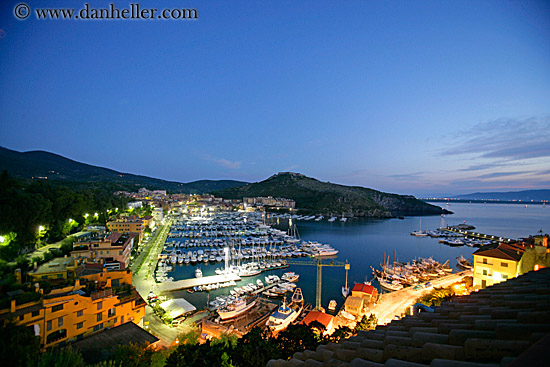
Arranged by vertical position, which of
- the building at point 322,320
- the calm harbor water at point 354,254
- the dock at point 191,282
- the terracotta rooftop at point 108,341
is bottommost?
the calm harbor water at point 354,254

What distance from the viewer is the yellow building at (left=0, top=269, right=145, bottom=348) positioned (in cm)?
685

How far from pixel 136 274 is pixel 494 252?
1860 centimetres

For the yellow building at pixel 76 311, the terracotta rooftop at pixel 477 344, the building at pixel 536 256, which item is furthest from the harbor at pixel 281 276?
the terracotta rooftop at pixel 477 344

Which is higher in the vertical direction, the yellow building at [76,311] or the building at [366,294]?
the yellow building at [76,311]

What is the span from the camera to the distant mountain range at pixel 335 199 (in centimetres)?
6341

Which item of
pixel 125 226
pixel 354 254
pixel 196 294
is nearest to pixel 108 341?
pixel 196 294

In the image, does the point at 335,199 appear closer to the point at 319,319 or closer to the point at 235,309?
the point at 235,309

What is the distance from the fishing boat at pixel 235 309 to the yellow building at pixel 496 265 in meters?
10.1

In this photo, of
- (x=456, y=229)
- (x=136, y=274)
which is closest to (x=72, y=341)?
(x=136, y=274)

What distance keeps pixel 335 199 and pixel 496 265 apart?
6060cm

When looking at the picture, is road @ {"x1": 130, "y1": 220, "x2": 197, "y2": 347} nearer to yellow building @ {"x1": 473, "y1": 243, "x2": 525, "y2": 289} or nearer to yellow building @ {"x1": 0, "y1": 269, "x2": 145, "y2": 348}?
yellow building @ {"x1": 0, "y1": 269, "x2": 145, "y2": 348}

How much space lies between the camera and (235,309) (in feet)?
37.8

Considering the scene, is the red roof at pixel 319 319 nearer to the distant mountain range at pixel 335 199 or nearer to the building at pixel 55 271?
the building at pixel 55 271

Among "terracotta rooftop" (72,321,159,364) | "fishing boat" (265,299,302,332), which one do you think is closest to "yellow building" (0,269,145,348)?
"terracotta rooftop" (72,321,159,364)
